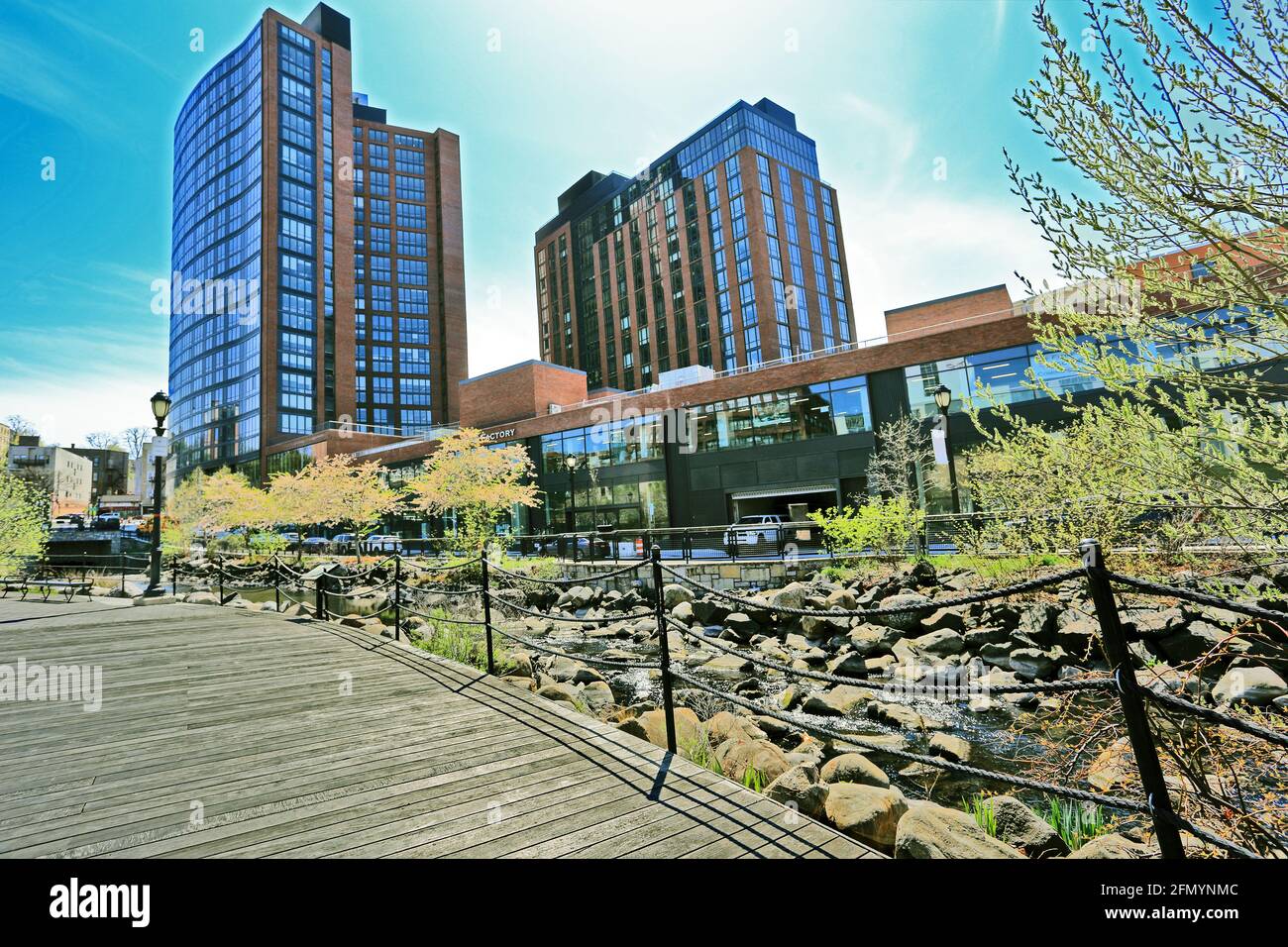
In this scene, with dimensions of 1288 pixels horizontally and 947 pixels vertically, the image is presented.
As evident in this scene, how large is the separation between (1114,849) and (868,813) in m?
1.38

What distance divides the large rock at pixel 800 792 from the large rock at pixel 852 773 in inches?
37.0

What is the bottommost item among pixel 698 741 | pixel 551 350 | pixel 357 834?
pixel 698 741

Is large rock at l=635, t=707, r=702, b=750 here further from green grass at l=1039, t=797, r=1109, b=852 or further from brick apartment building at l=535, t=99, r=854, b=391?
brick apartment building at l=535, t=99, r=854, b=391

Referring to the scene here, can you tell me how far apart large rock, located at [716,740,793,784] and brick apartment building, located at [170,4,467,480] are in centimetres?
6326

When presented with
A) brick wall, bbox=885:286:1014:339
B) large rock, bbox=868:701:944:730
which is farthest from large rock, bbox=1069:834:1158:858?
brick wall, bbox=885:286:1014:339

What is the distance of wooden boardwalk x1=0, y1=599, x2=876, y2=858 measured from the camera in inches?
117

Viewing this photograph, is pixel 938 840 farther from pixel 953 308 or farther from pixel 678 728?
pixel 953 308

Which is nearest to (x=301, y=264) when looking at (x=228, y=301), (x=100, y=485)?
(x=228, y=301)

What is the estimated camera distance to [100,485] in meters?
98.9

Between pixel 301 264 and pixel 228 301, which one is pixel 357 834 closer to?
pixel 301 264

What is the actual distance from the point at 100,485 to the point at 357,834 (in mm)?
131459

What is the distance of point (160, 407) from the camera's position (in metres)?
14.6

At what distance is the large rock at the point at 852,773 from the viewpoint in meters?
4.47

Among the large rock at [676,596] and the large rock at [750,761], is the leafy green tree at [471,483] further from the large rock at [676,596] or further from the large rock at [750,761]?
the large rock at [750,761]
